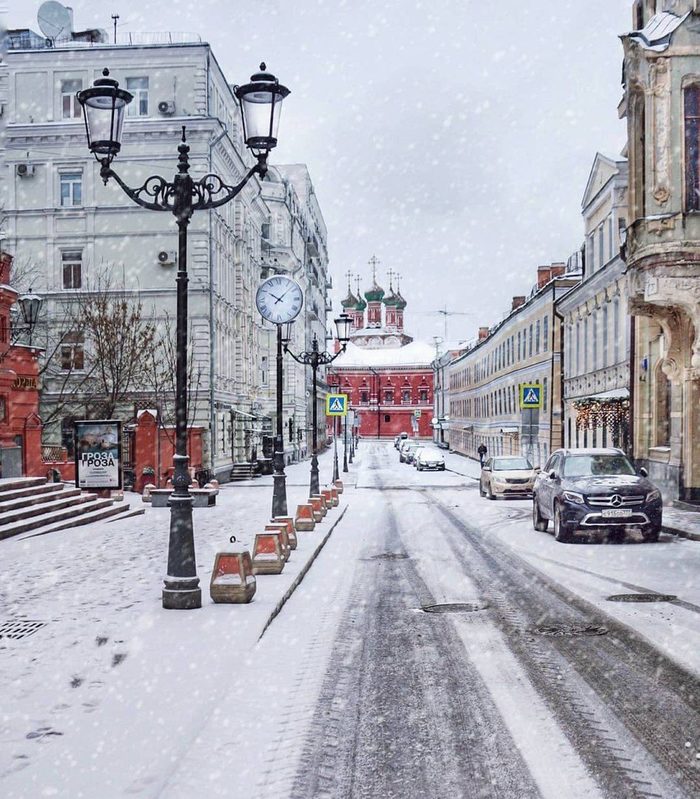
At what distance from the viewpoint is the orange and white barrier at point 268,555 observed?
39.9ft

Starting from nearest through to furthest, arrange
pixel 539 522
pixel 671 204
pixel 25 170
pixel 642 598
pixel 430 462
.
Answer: pixel 642 598, pixel 539 522, pixel 671 204, pixel 25 170, pixel 430 462

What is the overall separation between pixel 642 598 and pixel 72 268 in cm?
3632

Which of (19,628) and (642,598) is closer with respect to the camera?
(19,628)

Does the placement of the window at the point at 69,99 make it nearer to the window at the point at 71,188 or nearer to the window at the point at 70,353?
the window at the point at 71,188

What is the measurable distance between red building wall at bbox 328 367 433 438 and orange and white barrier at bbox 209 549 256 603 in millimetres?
124125

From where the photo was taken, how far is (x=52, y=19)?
146 ft

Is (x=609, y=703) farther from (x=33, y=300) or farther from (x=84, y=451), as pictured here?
(x=33, y=300)

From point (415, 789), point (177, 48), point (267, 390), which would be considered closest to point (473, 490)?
point (177, 48)

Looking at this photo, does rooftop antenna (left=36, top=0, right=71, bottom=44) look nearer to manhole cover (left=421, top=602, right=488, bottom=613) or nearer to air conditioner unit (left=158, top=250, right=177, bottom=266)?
air conditioner unit (left=158, top=250, right=177, bottom=266)

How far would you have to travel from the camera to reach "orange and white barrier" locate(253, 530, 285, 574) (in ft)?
39.9

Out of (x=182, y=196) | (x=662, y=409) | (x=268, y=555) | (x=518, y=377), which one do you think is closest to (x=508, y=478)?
(x=662, y=409)

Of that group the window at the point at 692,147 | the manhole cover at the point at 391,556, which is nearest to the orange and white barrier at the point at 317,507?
the manhole cover at the point at 391,556

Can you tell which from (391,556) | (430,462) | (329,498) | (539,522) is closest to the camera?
(391,556)

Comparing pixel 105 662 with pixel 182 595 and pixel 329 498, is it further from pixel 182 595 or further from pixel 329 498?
pixel 329 498
